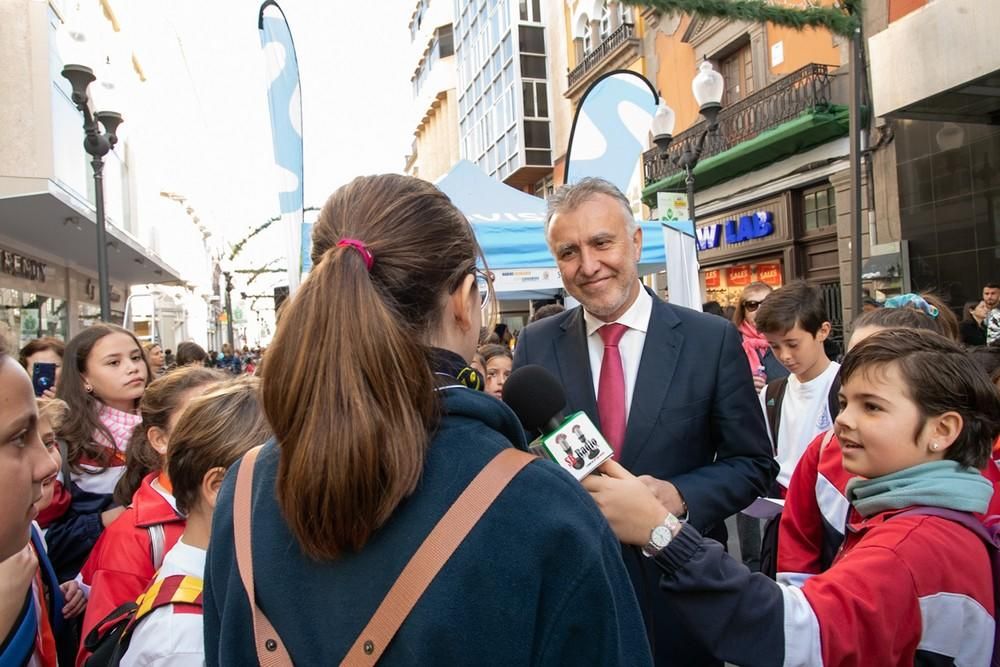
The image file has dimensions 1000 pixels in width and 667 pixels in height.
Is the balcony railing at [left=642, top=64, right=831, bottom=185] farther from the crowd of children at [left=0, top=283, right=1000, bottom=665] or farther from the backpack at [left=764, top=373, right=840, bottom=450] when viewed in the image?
the crowd of children at [left=0, top=283, right=1000, bottom=665]

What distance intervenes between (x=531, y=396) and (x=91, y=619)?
1664 mm

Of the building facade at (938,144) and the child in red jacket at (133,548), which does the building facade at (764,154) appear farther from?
the child in red jacket at (133,548)

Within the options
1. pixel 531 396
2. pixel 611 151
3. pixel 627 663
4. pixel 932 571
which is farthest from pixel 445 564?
A: pixel 611 151

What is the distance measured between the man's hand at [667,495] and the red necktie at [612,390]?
0.34 meters

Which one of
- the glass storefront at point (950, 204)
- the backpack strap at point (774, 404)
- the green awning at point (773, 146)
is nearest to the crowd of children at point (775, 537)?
the backpack strap at point (774, 404)

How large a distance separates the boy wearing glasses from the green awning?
10369mm

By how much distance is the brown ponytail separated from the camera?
0.98 metres

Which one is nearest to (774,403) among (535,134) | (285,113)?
(285,113)

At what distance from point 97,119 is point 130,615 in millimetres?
6834

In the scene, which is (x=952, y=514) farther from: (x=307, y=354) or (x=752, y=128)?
(x=752, y=128)

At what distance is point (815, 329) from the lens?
12.3ft

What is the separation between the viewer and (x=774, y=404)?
4.19 meters

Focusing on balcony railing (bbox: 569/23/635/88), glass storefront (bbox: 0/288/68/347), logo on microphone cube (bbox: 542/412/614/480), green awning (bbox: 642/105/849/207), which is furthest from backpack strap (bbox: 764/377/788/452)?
balcony railing (bbox: 569/23/635/88)

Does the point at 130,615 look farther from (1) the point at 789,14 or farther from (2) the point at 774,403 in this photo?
(1) the point at 789,14
